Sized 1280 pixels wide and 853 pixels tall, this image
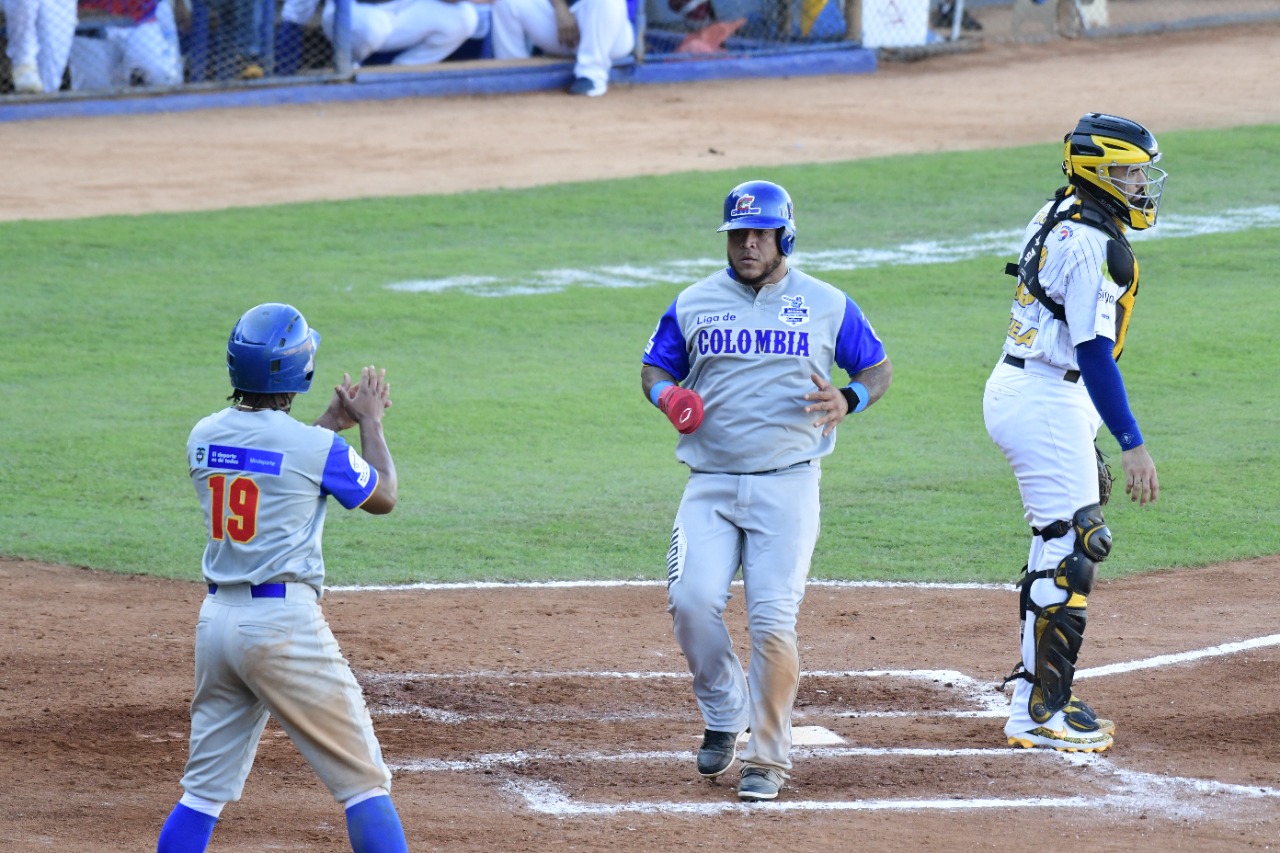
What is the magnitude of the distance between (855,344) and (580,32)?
588 inches

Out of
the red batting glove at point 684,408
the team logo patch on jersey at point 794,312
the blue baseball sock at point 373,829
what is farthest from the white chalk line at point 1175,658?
the blue baseball sock at point 373,829

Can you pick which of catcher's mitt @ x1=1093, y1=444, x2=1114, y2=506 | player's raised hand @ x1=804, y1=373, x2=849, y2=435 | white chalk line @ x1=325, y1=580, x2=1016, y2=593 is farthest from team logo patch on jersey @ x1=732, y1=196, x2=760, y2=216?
white chalk line @ x1=325, y1=580, x2=1016, y2=593

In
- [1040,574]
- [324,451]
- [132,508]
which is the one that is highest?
[324,451]

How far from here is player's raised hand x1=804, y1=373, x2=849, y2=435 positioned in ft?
18.2

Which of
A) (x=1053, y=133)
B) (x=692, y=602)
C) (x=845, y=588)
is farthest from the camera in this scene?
(x=1053, y=133)

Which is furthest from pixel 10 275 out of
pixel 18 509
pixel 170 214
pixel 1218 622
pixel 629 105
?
pixel 1218 622

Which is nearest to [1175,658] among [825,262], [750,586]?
[750,586]

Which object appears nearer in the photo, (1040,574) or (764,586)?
(764,586)

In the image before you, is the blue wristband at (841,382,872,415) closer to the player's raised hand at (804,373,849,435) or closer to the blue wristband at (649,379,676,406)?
the player's raised hand at (804,373,849,435)

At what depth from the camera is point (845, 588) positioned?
8039 millimetres

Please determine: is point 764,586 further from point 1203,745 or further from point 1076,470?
point 1203,745

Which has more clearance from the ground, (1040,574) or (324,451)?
(324,451)

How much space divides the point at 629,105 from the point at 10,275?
786cm

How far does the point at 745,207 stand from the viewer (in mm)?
5609
